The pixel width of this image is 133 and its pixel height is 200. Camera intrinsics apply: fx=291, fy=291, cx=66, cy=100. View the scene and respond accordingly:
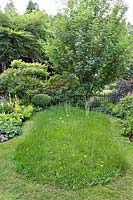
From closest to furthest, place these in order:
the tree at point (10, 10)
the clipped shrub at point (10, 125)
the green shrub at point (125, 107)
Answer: the clipped shrub at point (10, 125) → the green shrub at point (125, 107) → the tree at point (10, 10)

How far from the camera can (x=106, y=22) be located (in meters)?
9.67

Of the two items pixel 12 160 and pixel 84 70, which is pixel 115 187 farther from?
pixel 84 70

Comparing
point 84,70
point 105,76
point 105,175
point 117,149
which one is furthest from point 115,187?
point 105,76

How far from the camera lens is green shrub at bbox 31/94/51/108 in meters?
9.48

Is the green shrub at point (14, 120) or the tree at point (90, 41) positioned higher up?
the tree at point (90, 41)

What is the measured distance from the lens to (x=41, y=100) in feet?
31.1

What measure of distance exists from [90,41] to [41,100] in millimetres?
2479

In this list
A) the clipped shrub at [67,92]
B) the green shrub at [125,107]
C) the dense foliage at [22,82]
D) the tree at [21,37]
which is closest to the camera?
the green shrub at [125,107]

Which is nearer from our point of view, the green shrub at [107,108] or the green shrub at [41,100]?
the green shrub at [107,108]

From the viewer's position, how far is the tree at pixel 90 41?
9.35 m

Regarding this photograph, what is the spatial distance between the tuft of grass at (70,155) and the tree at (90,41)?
9.76 ft

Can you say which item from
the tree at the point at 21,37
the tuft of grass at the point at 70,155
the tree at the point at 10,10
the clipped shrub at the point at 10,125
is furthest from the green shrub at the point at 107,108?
the tree at the point at 10,10

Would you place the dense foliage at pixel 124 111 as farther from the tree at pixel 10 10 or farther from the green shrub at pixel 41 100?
the tree at pixel 10 10

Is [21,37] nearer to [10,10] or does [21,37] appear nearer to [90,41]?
[10,10]
